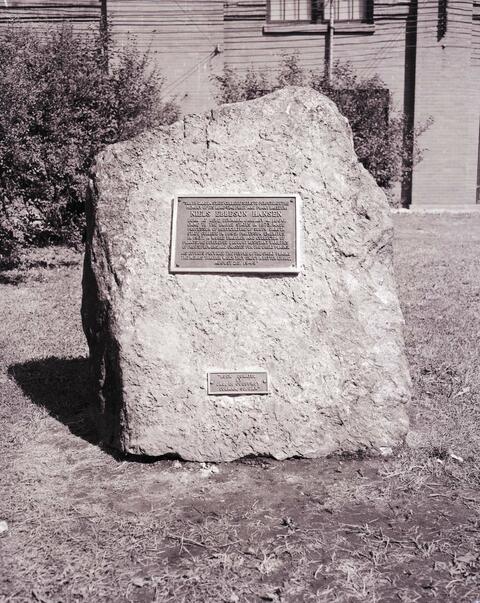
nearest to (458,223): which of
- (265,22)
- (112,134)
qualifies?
(265,22)

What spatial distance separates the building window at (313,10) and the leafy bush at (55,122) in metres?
7.59

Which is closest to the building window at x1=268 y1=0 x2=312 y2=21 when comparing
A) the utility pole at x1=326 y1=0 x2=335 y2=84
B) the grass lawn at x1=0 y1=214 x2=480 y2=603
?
the utility pole at x1=326 y1=0 x2=335 y2=84

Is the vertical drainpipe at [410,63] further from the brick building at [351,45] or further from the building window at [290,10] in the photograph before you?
the building window at [290,10]

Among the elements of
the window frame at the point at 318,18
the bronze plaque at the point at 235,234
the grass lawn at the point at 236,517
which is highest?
the window frame at the point at 318,18

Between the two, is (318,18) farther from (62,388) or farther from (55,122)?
(62,388)

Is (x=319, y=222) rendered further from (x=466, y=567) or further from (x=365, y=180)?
(x=466, y=567)

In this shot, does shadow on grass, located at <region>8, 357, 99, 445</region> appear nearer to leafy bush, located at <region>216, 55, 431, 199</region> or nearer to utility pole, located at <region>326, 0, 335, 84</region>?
leafy bush, located at <region>216, 55, 431, 199</region>

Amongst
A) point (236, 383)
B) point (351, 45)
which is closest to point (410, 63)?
point (351, 45)

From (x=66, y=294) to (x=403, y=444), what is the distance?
5.59 metres

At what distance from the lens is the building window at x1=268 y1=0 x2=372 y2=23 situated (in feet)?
55.5

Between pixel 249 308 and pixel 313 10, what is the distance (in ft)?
50.6

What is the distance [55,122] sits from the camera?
9.25 meters

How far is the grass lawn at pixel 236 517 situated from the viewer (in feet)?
9.23

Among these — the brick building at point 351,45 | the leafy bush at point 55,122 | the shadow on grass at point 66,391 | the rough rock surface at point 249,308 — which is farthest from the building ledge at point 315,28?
the rough rock surface at point 249,308
